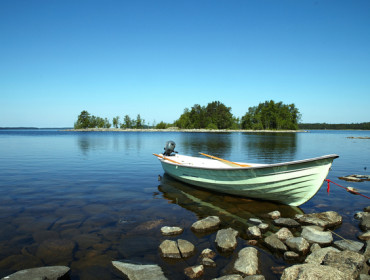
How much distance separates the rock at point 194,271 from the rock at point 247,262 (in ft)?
2.58

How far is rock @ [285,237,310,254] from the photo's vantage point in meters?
6.00

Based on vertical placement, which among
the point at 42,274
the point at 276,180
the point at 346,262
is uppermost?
the point at 276,180

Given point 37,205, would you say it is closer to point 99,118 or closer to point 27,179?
point 27,179

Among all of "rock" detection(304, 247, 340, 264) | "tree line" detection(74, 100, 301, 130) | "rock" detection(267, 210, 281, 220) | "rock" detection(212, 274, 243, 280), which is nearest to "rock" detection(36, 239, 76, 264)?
"rock" detection(212, 274, 243, 280)

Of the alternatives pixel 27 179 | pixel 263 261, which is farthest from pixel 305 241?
pixel 27 179

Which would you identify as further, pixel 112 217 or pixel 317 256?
pixel 112 217

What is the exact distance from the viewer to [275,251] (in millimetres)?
6145

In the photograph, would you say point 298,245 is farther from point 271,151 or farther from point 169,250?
point 271,151

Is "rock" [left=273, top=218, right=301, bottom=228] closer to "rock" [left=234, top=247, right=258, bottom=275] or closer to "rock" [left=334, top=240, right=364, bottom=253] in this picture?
"rock" [left=334, top=240, right=364, bottom=253]

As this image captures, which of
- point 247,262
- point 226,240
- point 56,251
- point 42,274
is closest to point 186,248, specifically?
point 226,240

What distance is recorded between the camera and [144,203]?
1015cm

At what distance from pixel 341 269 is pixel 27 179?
15960 mm

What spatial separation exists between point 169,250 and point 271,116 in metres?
152

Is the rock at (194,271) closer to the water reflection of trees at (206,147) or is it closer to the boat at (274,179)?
the boat at (274,179)
